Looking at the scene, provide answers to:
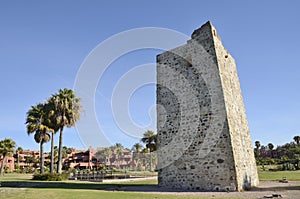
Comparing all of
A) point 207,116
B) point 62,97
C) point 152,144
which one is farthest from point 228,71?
point 152,144

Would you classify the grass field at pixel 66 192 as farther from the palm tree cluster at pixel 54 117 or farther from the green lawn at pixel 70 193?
the palm tree cluster at pixel 54 117

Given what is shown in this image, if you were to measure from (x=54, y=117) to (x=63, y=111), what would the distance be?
3.70ft

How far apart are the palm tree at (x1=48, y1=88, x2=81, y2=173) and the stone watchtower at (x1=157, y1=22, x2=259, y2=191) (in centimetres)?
1429

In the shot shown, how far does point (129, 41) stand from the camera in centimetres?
1683

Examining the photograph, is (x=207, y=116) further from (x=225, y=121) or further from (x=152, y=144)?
(x=152, y=144)

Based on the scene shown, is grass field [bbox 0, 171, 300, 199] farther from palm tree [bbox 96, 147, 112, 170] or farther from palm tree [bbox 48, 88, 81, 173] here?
palm tree [bbox 96, 147, 112, 170]

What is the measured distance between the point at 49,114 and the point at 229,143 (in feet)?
66.9

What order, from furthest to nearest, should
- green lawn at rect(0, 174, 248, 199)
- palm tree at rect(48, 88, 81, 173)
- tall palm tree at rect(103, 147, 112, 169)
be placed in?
tall palm tree at rect(103, 147, 112, 169) < palm tree at rect(48, 88, 81, 173) < green lawn at rect(0, 174, 248, 199)

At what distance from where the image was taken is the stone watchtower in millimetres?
12234

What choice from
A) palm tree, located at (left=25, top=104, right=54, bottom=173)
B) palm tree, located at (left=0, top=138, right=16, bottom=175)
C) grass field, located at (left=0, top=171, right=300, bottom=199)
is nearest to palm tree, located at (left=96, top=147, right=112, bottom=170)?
palm tree, located at (left=0, top=138, right=16, bottom=175)

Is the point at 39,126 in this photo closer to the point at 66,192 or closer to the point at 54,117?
the point at 54,117

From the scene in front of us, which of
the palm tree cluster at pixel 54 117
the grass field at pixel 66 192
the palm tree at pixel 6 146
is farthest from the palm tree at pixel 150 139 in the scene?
the grass field at pixel 66 192

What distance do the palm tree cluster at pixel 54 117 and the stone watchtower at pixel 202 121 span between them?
14.4 metres

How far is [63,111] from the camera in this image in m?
26.5
